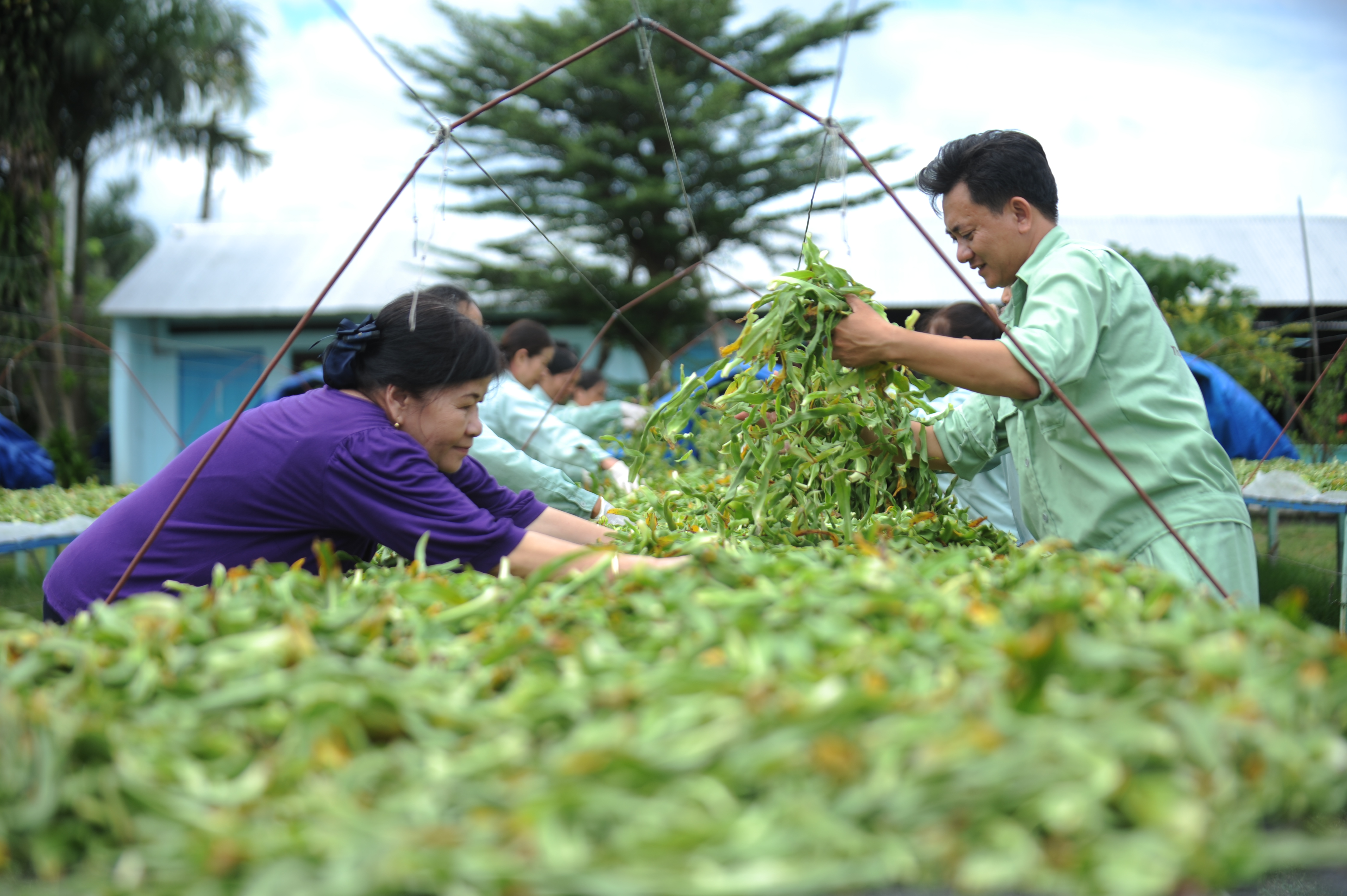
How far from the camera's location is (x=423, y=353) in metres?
1.92

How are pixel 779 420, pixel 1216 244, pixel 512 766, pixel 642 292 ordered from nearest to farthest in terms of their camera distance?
pixel 512 766
pixel 779 420
pixel 642 292
pixel 1216 244

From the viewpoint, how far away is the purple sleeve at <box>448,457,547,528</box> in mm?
2201

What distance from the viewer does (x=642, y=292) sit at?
13125 millimetres

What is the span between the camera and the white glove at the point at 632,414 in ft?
20.1

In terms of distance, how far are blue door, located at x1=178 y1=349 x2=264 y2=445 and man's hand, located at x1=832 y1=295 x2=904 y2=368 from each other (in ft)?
46.6

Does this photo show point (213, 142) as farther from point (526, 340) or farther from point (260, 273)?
point (526, 340)

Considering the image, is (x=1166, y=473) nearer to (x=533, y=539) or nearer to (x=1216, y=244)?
(x=533, y=539)

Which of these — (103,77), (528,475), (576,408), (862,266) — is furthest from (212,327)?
(528,475)

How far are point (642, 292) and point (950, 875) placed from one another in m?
12.6

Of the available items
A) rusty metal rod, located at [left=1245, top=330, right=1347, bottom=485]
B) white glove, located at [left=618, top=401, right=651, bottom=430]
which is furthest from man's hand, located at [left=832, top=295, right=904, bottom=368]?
white glove, located at [left=618, top=401, right=651, bottom=430]

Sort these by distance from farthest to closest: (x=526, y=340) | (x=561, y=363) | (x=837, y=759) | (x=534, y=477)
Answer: (x=561, y=363), (x=526, y=340), (x=534, y=477), (x=837, y=759)

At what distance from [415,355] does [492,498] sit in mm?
440

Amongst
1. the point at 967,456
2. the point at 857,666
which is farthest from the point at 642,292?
the point at 857,666

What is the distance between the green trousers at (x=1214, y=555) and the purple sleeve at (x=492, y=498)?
1288 millimetres
